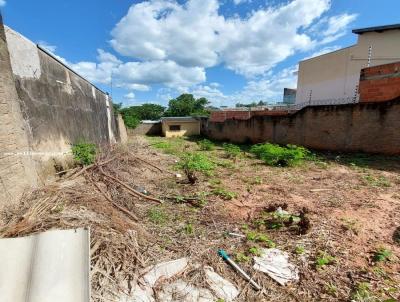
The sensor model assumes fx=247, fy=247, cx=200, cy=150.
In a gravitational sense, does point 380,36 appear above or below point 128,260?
above

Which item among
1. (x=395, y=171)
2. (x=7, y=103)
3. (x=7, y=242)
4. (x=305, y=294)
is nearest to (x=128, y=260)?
(x=7, y=242)

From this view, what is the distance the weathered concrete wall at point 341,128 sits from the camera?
7965 mm

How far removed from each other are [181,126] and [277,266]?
72.7 feet

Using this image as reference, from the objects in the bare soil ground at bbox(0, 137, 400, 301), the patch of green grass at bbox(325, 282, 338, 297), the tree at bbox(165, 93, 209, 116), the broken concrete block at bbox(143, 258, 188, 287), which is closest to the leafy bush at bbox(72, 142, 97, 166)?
the bare soil ground at bbox(0, 137, 400, 301)

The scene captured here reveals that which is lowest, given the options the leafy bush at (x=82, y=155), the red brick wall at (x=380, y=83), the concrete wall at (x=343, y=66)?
the leafy bush at (x=82, y=155)

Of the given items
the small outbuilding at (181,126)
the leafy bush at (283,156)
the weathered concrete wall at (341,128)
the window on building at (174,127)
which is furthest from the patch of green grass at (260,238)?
the window on building at (174,127)

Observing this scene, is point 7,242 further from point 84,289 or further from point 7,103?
point 7,103

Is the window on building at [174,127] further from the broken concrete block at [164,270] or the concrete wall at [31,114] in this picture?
the broken concrete block at [164,270]

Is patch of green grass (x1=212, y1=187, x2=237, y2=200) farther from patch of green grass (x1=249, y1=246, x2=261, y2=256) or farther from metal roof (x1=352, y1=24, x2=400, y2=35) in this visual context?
metal roof (x1=352, y1=24, x2=400, y2=35)

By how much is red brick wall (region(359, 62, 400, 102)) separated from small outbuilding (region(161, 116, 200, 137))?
16.2 m

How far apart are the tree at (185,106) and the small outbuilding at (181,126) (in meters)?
16.7

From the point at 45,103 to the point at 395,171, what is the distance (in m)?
8.32

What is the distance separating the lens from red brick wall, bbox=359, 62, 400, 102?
27.3 ft

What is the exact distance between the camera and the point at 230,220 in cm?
375
